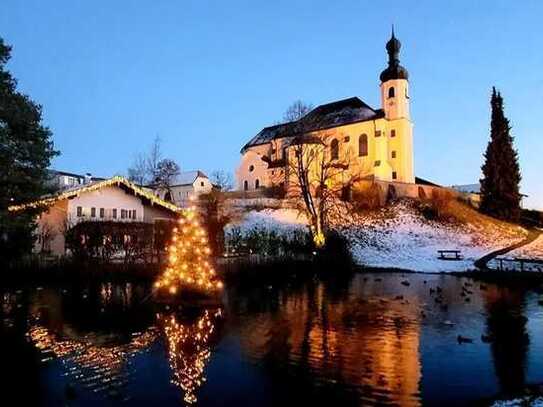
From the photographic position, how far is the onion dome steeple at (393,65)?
65.9 metres

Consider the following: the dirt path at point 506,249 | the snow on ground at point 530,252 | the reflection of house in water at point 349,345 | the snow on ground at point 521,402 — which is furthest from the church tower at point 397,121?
the snow on ground at point 521,402

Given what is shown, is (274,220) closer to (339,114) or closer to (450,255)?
(450,255)

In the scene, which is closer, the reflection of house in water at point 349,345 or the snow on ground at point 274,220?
the reflection of house in water at point 349,345

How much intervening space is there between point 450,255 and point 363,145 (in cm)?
2923

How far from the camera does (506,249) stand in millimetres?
37469

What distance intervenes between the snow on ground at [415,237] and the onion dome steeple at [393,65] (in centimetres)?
2244

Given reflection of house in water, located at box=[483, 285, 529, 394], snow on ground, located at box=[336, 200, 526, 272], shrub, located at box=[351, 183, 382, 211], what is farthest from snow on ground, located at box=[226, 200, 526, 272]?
reflection of house in water, located at box=[483, 285, 529, 394]

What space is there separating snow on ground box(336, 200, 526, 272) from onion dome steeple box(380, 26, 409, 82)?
73.6 ft

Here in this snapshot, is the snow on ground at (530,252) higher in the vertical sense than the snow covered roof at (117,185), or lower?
lower

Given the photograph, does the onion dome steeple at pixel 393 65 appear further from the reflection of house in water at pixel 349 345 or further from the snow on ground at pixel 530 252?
the reflection of house in water at pixel 349 345

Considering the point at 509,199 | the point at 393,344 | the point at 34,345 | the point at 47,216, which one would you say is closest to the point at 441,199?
the point at 509,199

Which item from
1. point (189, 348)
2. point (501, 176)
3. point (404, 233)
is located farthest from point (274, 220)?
point (189, 348)

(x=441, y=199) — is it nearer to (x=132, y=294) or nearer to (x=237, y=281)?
(x=237, y=281)

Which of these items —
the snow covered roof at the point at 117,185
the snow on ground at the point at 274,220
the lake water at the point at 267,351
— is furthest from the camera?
the snow on ground at the point at 274,220
